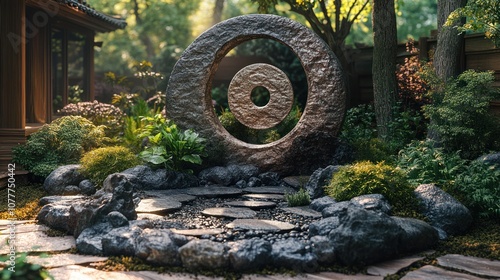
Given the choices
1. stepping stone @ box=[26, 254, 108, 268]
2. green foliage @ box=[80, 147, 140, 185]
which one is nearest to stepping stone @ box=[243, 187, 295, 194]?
green foliage @ box=[80, 147, 140, 185]

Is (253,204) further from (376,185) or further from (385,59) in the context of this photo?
(385,59)

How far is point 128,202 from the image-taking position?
20.5ft

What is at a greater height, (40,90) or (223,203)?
(40,90)

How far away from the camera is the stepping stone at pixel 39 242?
562 centimetres

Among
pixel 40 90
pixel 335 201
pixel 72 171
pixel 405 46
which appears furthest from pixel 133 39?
pixel 335 201

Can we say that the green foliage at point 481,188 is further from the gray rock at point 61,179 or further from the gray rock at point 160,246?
the gray rock at point 61,179

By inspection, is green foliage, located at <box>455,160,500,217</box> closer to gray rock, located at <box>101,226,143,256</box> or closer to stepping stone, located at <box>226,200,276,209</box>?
stepping stone, located at <box>226,200,276,209</box>

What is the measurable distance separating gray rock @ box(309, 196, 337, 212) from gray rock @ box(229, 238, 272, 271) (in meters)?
1.82

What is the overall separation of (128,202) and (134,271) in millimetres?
1334

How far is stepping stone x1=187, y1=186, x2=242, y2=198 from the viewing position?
7.93 meters

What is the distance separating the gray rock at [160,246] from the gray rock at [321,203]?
209 cm

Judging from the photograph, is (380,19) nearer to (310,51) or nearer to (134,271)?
(310,51)

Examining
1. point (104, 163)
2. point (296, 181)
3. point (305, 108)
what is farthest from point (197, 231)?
Result: point (305, 108)

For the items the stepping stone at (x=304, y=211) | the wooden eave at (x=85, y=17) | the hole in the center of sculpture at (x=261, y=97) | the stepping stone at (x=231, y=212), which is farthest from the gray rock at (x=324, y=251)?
the hole in the center of sculpture at (x=261, y=97)
